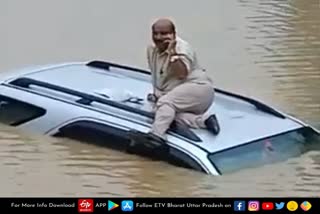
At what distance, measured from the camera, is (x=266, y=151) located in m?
6.91

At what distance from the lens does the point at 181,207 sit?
15.8 feet

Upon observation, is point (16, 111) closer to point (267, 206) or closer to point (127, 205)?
point (127, 205)

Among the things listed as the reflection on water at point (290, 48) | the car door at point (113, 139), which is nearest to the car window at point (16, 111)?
the car door at point (113, 139)

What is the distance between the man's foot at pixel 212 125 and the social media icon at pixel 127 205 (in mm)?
2121

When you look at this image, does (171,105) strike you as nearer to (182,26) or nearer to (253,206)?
(253,206)

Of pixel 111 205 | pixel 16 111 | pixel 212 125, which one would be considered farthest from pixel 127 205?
pixel 16 111

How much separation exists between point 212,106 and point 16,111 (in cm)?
137

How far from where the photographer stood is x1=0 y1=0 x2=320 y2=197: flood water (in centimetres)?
663

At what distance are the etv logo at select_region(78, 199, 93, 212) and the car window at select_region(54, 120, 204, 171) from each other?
6.25 ft

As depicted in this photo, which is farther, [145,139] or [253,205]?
[145,139]

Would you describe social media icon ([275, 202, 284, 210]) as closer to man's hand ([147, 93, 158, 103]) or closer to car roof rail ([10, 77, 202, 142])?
car roof rail ([10, 77, 202, 142])

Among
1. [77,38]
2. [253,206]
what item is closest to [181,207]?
[253,206]

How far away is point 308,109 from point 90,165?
6.92 feet

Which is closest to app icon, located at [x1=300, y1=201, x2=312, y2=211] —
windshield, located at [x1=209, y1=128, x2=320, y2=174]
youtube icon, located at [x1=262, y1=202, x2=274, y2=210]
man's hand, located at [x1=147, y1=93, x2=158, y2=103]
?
youtube icon, located at [x1=262, y1=202, x2=274, y2=210]
